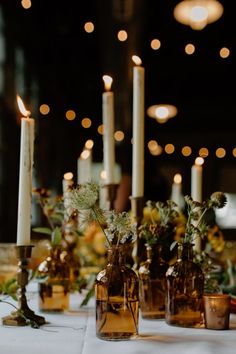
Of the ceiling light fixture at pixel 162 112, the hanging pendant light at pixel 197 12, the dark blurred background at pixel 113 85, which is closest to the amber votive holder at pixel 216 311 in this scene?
the dark blurred background at pixel 113 85

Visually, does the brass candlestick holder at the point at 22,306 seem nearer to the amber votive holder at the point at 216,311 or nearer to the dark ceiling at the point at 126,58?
the amber votive holder at the point at 216,311

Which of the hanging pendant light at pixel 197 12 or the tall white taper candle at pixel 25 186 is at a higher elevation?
the hanging pendant light at pixel 197 12

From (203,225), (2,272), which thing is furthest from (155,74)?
(203,225)

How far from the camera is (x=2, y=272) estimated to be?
5.83ft

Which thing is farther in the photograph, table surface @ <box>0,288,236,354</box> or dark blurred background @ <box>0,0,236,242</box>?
dark blurred background @ <box>0,0,236,242</box>

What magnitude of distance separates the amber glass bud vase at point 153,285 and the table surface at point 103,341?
3cm

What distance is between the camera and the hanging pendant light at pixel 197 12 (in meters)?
2.85

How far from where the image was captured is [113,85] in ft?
9.59

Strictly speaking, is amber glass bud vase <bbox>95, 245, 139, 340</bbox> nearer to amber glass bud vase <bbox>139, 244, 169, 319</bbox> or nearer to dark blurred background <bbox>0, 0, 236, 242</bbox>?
amber glass bud vase <bbox>139, 244, 169, 319</bbox>

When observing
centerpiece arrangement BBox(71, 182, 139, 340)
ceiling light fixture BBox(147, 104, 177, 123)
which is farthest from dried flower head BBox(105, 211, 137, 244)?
ceiling light fixture BBox(147, 104, 177, 123)

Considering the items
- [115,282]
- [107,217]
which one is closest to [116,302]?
[115,282]

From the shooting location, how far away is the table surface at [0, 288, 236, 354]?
2.76 feet

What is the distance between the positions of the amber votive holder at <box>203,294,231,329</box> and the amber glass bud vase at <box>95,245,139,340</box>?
13cm

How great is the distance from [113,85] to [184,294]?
202 cm
